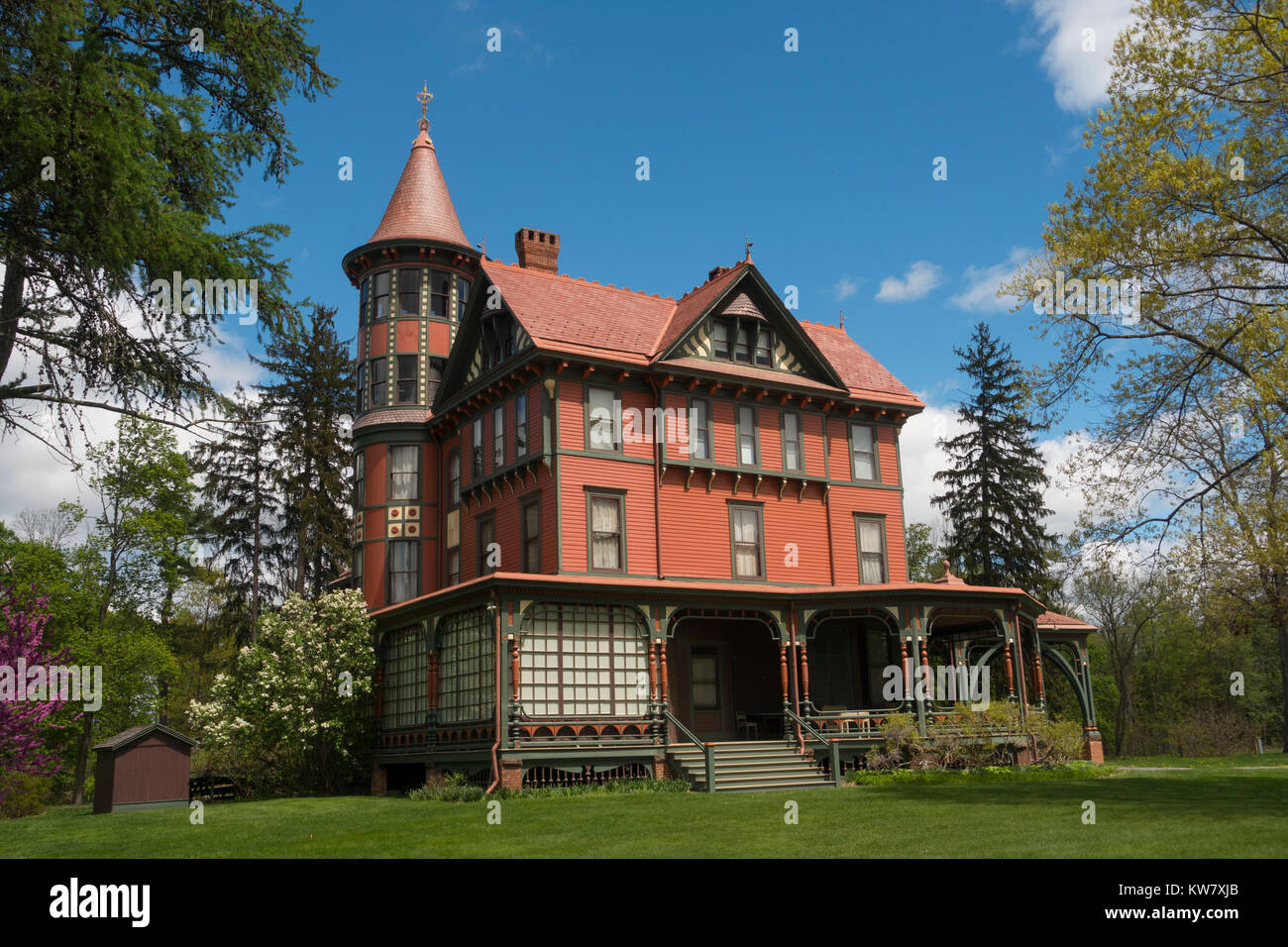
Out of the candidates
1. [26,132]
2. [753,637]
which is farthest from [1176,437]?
[26,132]

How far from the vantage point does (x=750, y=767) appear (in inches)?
939

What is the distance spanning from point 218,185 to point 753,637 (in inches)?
841

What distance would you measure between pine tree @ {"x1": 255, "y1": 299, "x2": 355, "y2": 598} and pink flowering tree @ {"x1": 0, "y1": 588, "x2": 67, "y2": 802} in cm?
1095

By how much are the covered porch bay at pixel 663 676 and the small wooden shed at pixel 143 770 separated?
5071mm

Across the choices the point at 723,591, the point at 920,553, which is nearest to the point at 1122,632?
the point at 920,553

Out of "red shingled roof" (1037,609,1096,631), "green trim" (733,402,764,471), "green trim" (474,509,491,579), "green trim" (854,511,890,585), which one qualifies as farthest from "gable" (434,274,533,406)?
"red shingled roof" (1037,609,1096,631)

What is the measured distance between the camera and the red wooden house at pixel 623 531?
2495 centimetres

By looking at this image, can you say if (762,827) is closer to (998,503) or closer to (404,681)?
(404,681)

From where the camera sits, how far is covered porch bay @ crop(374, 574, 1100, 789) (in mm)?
24062

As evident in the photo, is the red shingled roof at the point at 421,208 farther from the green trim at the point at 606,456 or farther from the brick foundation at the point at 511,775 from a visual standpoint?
the brick foundation at the point at 511,775

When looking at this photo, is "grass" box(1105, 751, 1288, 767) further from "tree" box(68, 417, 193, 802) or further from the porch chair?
"tree" box(68, 417, 193, 802)

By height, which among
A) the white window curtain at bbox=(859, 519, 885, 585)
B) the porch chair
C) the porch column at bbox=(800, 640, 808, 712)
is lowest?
the porch chair

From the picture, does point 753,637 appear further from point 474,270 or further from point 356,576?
point 474,270

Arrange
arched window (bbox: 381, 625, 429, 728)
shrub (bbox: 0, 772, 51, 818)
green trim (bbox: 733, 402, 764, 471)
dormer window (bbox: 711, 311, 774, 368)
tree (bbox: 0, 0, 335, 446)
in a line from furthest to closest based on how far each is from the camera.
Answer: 1. dormer window (bbox: 711, 311, 774, 368)
2. green trim (bbox: 733, 402, 764, 471)
3. shrub (bbox: 0, 772, 51, 818)
4. arched window (bbox: 381, 625, 429, 728)
5. tree (bbox: 0, 0, 335, 446)
